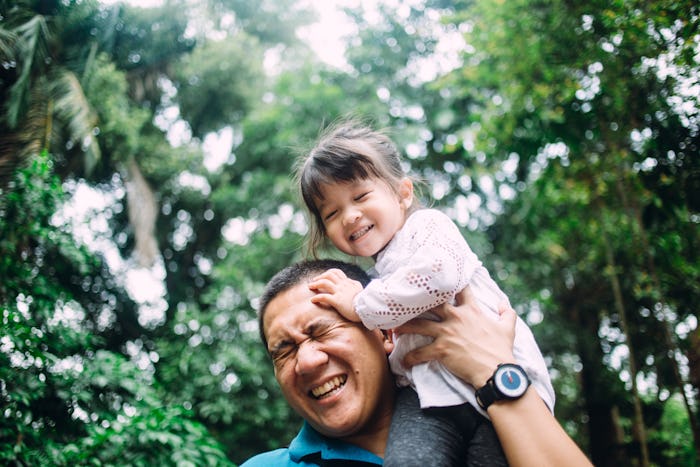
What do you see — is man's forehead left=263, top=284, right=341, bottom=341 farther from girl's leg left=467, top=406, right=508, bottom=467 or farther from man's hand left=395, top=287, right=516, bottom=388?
girl's leg left=467, top=406, right=508, bottom=467

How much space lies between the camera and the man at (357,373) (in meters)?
1.44

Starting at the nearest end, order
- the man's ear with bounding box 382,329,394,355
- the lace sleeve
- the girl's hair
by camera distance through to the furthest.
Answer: the lace sleeve → the man's ear with bounding box 382,329,394,355 → the girl's hair

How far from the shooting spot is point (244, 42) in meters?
10.3

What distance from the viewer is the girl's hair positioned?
207cm

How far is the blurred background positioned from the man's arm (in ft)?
5.12

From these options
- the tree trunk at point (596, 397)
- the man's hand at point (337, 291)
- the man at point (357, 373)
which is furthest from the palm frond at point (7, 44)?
the tree trunk at point (596, 397)

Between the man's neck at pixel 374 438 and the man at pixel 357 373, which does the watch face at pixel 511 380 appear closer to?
the man at pixel 357 373

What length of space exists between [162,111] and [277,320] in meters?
8.93

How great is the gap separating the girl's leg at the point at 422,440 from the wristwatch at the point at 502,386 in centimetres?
13

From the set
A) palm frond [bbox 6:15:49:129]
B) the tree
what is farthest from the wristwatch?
palm frond [bbox 6:15:49:129]

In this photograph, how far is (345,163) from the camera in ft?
6.78

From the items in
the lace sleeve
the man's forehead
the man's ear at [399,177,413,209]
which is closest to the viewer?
the lace sleeve

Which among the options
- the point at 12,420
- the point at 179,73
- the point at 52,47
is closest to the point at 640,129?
the point at 12,420

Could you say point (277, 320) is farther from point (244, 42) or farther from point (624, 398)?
point (244, 42)
